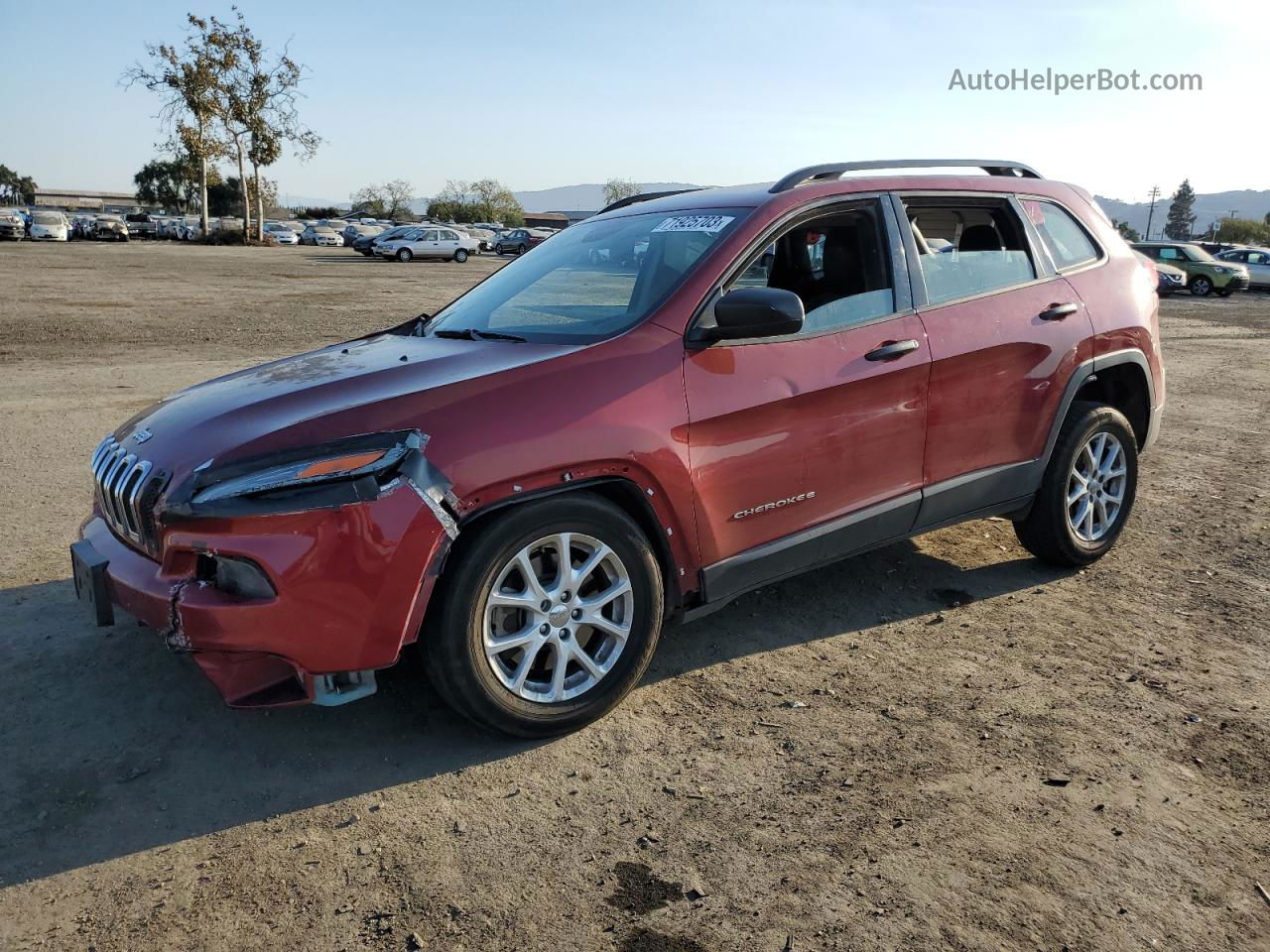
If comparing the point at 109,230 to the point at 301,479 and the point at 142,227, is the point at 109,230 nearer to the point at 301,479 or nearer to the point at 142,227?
the point at 142,227

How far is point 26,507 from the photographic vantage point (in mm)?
5832

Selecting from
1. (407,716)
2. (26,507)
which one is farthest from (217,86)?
(407,716)

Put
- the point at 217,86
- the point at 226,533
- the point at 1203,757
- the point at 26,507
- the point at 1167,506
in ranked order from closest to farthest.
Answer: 1. the point at 226,533
2. the point at 1203,757
3. the point at 26,507
4. the point at 1167,506
5. the point at 217,86

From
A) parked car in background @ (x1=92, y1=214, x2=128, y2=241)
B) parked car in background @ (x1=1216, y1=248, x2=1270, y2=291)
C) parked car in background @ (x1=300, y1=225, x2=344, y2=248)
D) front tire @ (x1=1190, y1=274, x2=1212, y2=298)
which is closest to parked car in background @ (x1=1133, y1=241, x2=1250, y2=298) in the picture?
front tire @ (x1=1190, y1=274, x2=1212, y2=298)

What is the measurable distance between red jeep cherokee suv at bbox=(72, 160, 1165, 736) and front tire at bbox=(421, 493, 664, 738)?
10 mm

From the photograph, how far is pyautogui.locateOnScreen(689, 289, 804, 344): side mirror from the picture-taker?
11.3 ft

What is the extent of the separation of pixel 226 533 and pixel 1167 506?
5.66 m

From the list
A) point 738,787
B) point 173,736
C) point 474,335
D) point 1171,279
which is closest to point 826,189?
point 474,335

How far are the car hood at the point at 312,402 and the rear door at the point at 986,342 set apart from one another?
5.70 feet

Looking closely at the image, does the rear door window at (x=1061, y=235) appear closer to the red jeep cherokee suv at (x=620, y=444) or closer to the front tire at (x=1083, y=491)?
the red jeep cherokee suv at (x=620, y=444)

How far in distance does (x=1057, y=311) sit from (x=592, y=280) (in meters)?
2.23

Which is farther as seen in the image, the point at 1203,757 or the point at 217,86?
the point at 217,86

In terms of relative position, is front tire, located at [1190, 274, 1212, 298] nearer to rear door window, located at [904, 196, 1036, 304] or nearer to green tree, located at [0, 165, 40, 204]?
rear door window, located at [904, 196, 1036, 304]

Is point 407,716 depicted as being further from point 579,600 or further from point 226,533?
point 226,533
